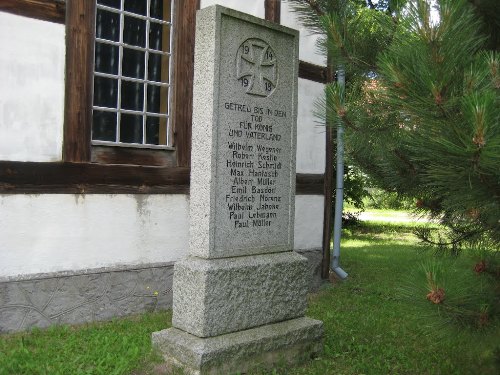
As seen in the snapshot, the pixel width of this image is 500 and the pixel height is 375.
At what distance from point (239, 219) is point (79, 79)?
218 cm

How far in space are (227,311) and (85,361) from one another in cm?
115

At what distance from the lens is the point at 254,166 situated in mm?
4160

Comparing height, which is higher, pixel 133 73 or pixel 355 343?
pixel 133 73

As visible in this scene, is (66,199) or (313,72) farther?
(313,72)

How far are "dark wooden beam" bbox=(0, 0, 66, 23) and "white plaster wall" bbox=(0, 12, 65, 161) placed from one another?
0.15 ft

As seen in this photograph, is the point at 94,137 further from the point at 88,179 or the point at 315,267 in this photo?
the point at 315,267

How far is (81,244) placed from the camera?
505 cm

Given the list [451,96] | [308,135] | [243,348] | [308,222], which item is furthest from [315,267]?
[451,96]

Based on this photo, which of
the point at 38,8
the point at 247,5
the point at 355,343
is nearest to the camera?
the point at 355,343

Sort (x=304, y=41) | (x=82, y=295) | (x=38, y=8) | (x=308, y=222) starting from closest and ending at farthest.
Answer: (x=38, y=8) < (x=82, y=295) < (x=304, y=41) < (x=308, y=222)

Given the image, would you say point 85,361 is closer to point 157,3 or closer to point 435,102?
point 435,102

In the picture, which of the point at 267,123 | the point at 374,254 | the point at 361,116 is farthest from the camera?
the point at 374,254

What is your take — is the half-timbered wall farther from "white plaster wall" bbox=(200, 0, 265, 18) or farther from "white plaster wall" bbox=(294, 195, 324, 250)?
"white plaster wall" bbox=(294, 195, 324, 250)

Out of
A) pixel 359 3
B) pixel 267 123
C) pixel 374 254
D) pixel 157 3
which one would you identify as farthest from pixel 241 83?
pixel 374 254
